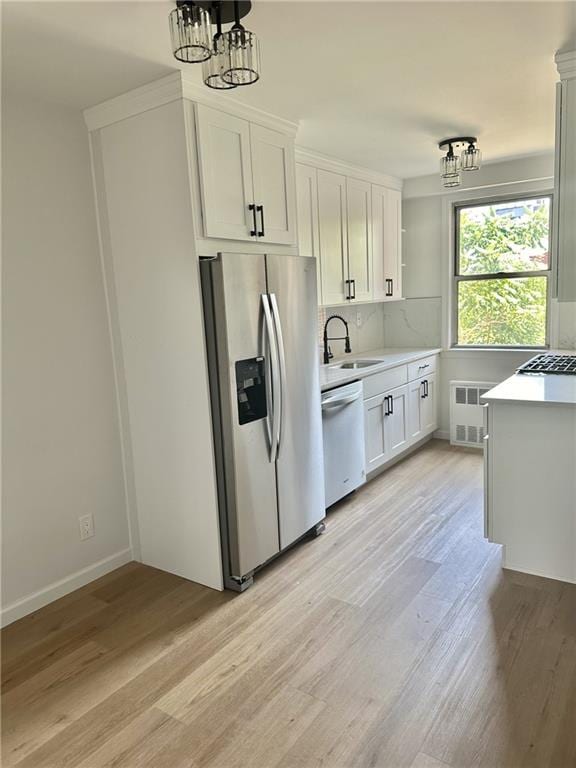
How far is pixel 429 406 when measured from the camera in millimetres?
4879

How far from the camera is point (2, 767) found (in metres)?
1.73

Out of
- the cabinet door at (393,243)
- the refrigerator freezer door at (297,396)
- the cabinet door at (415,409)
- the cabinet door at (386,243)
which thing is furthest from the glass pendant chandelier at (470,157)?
the cabinet door at (415,409)

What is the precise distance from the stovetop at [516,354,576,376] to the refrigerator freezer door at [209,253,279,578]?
1.62 meters

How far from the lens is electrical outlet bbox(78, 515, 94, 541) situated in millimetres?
2791

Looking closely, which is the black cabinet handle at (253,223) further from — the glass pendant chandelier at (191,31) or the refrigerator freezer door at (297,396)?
the glass pendant chandelier at (191,31)

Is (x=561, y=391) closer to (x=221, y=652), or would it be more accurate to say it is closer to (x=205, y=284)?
(x=205, y=284)

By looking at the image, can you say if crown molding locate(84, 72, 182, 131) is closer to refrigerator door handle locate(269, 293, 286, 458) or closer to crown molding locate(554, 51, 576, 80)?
refrigerator door handle locate(269, 293, 286, 458)

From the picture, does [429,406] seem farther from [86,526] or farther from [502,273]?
[86,526]

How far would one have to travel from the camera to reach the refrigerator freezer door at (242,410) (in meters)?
2.46

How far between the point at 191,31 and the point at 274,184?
1325 mm

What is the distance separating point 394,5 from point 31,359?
6.93 feet

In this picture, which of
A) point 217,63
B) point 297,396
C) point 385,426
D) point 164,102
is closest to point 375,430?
point 385,426

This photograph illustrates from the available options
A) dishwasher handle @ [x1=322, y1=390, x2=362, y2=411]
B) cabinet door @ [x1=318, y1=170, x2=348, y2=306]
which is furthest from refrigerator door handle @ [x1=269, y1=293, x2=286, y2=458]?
cabinet door @ [x1=318, y1=170, x2=348, y2=306]

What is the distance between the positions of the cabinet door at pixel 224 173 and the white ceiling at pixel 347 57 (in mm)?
173
